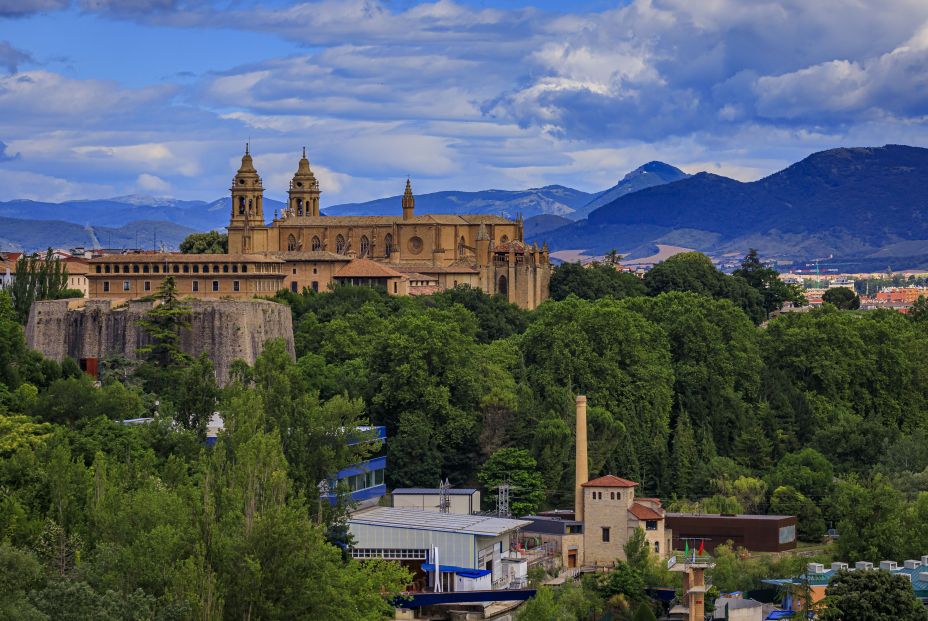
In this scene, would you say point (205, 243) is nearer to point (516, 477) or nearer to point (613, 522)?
point (516, 477)

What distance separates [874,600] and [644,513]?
49.3 feet

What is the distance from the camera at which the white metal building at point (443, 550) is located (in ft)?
188

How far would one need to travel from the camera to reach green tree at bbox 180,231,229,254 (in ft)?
394

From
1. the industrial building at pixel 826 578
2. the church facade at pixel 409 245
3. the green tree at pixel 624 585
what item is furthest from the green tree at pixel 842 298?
the green tree at pixel 624 585

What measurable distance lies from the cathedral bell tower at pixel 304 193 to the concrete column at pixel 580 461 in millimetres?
67891

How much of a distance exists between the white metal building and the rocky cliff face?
20860 millimetres

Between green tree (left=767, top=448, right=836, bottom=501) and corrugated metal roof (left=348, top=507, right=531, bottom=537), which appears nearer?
corrugated metal roof (left=348, top=507, right=531, bottom=537)

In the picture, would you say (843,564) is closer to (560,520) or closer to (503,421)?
(560,520)

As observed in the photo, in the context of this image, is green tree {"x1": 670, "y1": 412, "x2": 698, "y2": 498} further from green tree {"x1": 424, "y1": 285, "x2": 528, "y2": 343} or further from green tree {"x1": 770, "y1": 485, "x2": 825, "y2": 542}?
green tree {"x1": 424, "y1": 285, "x2": 528, "y2": 343}

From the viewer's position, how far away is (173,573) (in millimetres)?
42125

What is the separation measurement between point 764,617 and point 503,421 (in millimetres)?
18645

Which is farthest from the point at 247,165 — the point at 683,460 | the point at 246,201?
the point at 683,460

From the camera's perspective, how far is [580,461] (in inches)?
2694

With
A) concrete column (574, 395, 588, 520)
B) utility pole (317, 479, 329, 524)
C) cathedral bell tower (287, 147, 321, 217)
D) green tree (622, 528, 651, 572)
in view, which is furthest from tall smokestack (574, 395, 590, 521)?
cathedral bell tower (287, 147, 321, 217)
